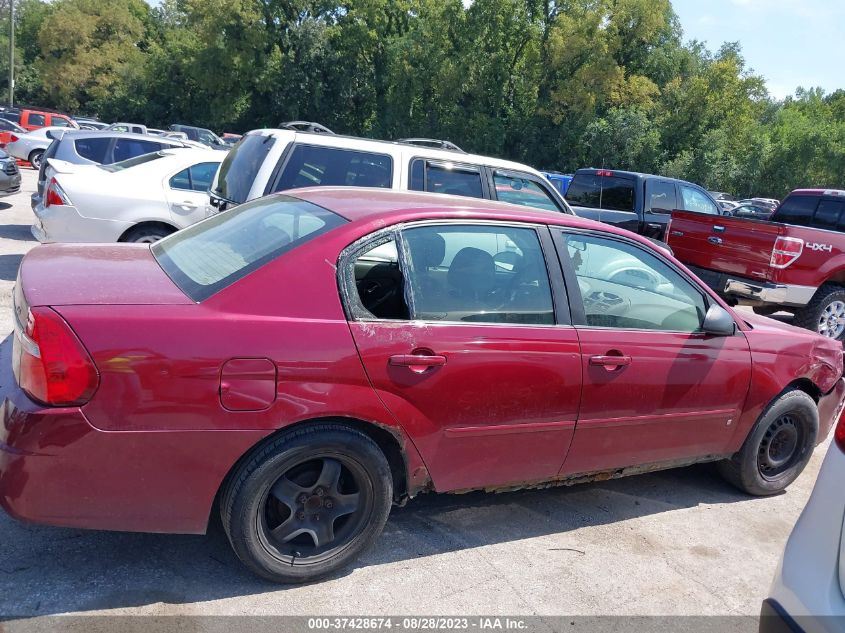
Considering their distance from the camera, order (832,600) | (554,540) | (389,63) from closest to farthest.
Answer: (832,600) → (554,540) → (389,63)

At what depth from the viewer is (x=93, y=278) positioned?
3059 mm

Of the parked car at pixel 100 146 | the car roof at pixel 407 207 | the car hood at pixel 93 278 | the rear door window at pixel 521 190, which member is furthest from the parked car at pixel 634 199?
the car hood at pixel 93 278

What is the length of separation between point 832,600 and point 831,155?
4427cm

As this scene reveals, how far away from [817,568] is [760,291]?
640cm

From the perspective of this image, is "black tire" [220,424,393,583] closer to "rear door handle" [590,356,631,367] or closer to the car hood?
the car hood

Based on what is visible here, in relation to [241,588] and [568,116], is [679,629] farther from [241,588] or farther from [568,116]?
[568,116]

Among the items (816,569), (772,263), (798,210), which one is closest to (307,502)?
(816,569)

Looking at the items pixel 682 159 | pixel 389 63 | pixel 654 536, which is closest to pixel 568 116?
pixel 682 159

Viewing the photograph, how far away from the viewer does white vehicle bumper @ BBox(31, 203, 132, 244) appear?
24.2 ft

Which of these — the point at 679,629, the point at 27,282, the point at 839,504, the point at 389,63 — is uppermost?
the point at 389,63

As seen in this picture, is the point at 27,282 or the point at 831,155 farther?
the point at 831,155

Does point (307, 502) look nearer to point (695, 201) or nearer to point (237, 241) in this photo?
point (237, 241)

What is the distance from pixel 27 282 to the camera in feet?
9.88

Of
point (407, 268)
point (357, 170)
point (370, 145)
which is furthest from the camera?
Answer: point (370, 145)
